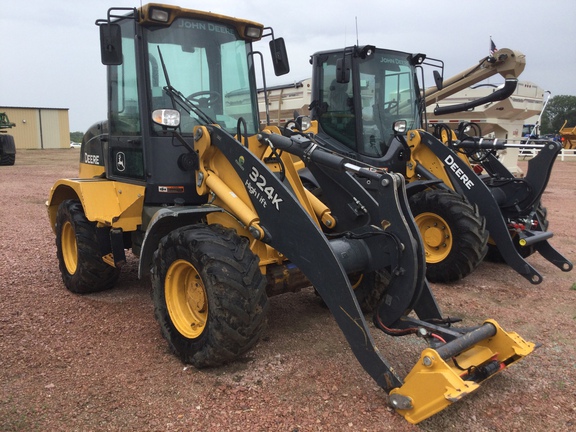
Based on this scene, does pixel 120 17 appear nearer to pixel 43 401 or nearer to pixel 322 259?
pixel 322 259

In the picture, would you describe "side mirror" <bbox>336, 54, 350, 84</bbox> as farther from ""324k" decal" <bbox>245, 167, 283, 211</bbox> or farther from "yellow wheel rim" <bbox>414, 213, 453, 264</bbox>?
""324k" decal" <bbox>245, 167, 283, 211</bbox>

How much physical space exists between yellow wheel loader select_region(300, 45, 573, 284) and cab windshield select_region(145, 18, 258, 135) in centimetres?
137

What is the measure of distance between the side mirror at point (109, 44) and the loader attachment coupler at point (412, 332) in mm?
1459

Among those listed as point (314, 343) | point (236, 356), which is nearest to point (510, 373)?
point (314, 343)

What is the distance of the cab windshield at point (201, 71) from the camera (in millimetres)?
4160

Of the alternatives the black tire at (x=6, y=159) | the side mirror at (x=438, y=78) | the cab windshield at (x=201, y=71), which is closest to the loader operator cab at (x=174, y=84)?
the cab windshield at (x=201, y=71)

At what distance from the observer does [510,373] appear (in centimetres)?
362

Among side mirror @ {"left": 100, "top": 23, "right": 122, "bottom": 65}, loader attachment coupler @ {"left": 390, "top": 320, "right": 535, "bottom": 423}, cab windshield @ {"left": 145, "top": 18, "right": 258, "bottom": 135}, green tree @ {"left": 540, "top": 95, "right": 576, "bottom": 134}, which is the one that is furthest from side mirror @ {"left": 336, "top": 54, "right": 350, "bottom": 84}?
green tree @ {"left": 540, "top": 95, "right": 576, "bottom": 134}

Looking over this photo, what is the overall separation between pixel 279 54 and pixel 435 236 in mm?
2841

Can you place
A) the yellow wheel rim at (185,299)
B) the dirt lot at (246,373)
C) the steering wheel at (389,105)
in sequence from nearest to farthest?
the dirt lot at (246,373) → the yellow wheel rim at (185,299) → the steering wheel at (389,105)

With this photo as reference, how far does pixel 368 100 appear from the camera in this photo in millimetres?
6598

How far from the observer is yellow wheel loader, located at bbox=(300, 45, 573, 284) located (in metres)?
5.73

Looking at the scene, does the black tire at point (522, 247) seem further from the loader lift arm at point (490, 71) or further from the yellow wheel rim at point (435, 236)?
the loader lift arm at point (490, 71)

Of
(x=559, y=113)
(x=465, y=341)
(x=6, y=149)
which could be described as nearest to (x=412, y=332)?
(x=465, y=341)
